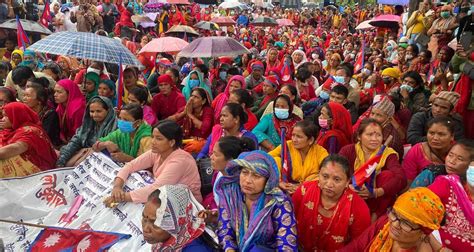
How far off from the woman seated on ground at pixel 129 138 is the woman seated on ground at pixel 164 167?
1.52ft

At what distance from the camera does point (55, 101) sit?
5.52 meters

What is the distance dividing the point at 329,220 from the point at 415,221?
2.58ft

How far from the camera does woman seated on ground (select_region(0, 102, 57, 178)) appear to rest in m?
4.20

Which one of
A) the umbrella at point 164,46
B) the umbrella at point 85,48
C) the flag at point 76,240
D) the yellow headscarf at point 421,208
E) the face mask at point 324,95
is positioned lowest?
the face mask at point 324,95

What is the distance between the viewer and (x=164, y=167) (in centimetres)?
371

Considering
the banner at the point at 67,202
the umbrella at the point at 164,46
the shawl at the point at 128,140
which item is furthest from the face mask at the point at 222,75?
the banner at the point at 67,202

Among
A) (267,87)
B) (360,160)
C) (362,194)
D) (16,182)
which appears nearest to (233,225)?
(362,194)

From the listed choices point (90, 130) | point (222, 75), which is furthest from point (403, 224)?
point (222, 75)

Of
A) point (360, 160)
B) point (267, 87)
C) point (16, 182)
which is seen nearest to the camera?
point (360, 160)

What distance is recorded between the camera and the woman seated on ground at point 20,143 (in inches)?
165

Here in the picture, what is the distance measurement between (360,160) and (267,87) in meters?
2.75

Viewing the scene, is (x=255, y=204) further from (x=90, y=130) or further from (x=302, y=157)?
(x=90, y=130)

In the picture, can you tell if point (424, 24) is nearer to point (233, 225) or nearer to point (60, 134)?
point (60, 134)

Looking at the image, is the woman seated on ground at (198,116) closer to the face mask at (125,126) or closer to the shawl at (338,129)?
the face mask at (125,126)
